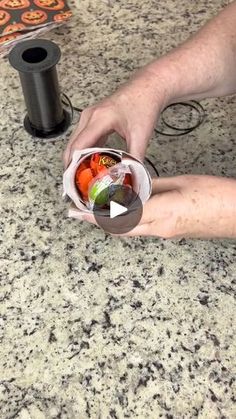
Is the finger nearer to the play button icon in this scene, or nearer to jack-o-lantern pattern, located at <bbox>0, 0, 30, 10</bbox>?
the play button icon

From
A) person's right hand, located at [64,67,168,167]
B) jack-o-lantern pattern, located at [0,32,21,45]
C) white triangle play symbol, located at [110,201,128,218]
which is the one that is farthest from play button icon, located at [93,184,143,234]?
jack-o-lantern pattern, located at [0,32,21,45]

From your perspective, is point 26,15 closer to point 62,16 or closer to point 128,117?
point 62,16

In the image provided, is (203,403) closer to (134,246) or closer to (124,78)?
(134,246)

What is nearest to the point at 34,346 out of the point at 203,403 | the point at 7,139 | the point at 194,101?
the point at 203,403

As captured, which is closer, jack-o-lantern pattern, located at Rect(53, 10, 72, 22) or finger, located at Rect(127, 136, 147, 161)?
finger, located at Rect(127, 136, 147, 161)

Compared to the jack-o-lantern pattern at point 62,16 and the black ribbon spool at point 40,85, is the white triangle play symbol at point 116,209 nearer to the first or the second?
the black ribbon spool at point 40,85

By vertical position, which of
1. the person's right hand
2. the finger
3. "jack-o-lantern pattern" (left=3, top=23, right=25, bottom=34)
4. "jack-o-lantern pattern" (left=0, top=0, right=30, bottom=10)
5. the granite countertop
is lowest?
the granite countertop

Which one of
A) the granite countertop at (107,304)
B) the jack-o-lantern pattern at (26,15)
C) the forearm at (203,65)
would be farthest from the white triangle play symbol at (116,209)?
the jack-o-lantern pattern at (26,15)
